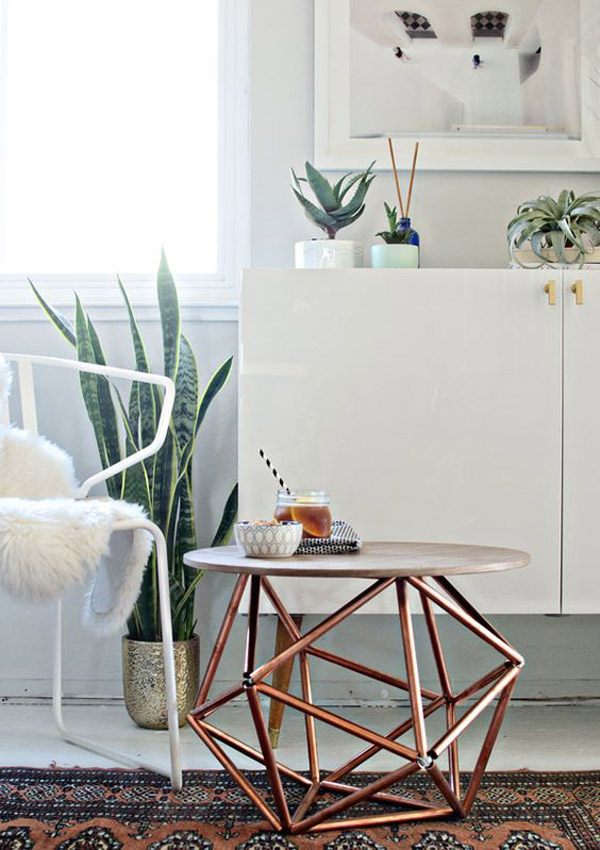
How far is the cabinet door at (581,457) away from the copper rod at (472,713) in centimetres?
54

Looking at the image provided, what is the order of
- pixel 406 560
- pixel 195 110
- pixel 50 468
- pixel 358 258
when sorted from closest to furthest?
pixel 406 560, pixel 50 468, pixel 358 258, pixel 195 110

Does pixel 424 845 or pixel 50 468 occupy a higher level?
pixel 50 468

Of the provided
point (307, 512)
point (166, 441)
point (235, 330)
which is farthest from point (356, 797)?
point (235, 330)

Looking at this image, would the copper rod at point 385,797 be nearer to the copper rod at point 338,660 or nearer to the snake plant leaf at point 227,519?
the copper rod at point 338,660

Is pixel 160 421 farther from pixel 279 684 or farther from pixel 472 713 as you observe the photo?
pixel 472 713

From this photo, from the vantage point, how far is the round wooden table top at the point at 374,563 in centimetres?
130

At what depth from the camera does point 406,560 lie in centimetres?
140

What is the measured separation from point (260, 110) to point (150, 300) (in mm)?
551

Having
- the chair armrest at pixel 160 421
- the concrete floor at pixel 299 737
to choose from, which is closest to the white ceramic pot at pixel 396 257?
the chair armrest at pixel 160 421

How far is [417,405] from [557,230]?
0.51 meters

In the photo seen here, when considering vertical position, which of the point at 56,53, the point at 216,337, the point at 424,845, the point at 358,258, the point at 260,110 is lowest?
the point at 424,845

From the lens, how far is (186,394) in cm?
216

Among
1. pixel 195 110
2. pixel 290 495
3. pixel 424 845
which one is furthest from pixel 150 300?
pixel 424 845

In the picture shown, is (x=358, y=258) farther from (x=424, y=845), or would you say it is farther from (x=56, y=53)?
(x=424, y=845)
